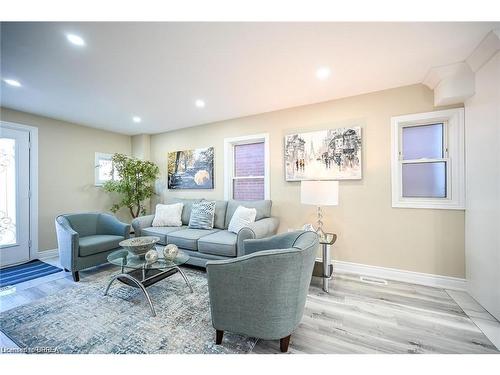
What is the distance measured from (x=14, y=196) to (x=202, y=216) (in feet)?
9.47

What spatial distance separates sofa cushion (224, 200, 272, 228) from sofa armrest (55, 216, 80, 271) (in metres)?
1.97

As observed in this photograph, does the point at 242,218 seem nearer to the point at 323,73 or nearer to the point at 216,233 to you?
the point at 216,233

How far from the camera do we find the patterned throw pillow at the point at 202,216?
3.20 meters

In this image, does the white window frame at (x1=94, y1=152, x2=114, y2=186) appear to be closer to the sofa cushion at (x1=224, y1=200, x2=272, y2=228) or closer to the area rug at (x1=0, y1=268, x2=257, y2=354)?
the area rug at (x1=0, y1=268, x2=257, y2=354)

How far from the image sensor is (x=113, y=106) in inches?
118

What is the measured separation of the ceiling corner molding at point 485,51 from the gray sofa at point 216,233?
2.67 m

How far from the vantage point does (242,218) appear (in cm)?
285

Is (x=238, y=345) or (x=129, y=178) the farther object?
(x=129, y=178)

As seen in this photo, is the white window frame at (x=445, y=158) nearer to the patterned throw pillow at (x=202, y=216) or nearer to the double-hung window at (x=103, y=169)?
the patterned throw pillow at (x=202, y=216)

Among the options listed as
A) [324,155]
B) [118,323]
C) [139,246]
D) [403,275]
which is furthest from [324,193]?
[118,323]

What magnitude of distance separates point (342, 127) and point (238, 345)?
2790mm
